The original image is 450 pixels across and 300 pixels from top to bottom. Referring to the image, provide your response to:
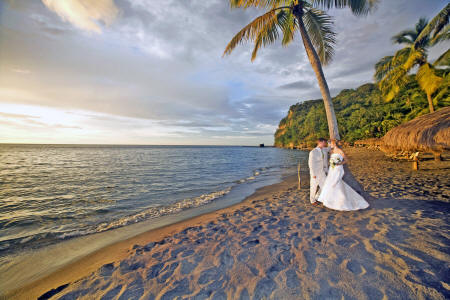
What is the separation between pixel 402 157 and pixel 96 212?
69.5ft

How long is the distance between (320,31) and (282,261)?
7.78 metres

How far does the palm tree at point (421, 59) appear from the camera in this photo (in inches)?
488

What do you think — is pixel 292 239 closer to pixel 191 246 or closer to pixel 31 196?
pixel 191 246

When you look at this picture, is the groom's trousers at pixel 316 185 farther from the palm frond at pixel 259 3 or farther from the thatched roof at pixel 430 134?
the palm frond at pixel 259 3

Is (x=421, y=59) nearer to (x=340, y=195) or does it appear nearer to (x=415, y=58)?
(x=415, y=58)

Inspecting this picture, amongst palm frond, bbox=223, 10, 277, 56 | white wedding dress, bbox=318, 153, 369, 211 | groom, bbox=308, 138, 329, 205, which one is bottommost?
white wedding dress, bbox=318, 153, 369, 211

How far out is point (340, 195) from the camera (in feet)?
16.4

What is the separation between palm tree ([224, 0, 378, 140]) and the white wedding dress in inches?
47.4

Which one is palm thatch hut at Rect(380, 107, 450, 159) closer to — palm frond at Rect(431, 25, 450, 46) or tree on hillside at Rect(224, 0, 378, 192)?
tree on hillside at Rect(224, 0, 378, 192)

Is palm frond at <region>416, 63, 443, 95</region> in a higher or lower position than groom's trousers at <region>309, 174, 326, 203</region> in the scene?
higher

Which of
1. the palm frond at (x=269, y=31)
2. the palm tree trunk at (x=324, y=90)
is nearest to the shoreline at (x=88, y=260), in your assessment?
the palm tree trunk at (x=324, y=90)

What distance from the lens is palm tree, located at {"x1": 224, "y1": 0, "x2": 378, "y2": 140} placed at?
5.77 m

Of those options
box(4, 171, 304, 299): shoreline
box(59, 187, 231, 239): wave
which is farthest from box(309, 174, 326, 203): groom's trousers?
box(59, 187, 231, 239): wave

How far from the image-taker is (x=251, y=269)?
285 cm
